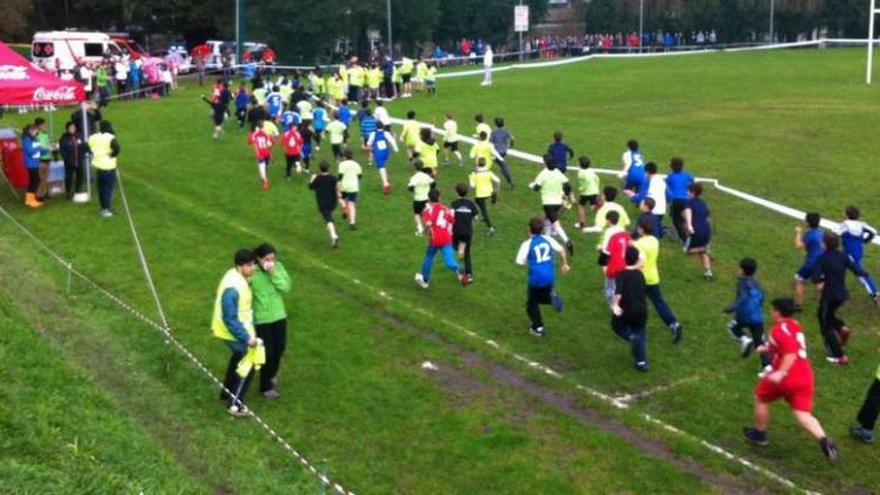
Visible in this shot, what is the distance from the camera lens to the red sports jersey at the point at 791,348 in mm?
8969

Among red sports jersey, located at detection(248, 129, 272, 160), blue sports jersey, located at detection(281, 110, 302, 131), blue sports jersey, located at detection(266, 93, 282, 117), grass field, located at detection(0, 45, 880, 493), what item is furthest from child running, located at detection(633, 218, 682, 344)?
blue sports jersey, located at detection(266, 93, 282, 117)

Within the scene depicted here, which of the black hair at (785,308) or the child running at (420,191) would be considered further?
the child running at (420,191)

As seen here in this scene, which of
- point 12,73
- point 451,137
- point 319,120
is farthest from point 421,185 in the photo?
point 319,120

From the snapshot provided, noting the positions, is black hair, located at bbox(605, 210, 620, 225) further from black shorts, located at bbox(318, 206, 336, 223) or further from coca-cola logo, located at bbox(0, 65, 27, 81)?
coca-cola logo, located at bbox(0, 65, 27, 81)

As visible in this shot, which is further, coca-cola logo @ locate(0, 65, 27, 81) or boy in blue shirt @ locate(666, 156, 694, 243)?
coca-cola logo @ locate(0, 65, 27, 81)

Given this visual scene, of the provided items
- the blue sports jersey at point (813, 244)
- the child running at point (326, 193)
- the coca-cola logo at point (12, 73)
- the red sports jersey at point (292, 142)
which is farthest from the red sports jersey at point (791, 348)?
the coca-cola logo at point (12, 73)

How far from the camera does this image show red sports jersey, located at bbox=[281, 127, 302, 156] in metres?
21.8

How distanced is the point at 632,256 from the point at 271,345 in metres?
4.42

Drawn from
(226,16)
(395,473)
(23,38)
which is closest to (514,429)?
(395,473)

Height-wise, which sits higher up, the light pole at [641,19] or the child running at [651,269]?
the light pole at [641,19]

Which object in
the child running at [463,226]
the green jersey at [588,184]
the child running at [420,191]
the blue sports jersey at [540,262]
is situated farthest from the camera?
the green jersey at [588,184]

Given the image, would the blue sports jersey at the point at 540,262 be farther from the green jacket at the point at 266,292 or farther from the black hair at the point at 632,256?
the green jacket at the point at 266,292

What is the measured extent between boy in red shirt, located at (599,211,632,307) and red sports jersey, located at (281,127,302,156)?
1092cm

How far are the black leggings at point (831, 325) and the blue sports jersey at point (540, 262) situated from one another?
3548mm
